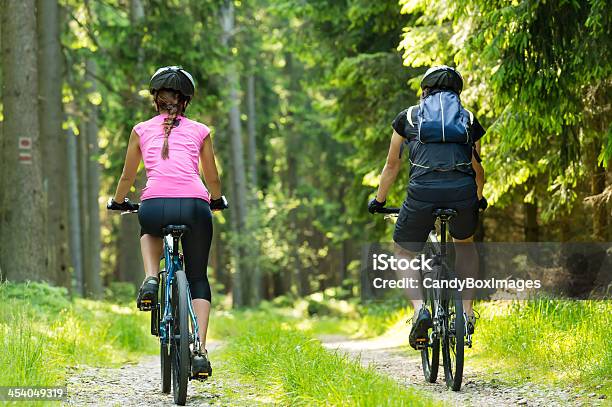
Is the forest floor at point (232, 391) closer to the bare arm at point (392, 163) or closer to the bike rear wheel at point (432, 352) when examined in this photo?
the bike rear wheel at point (432, 352)

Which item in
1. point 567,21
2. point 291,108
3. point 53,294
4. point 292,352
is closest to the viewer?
point 292,352

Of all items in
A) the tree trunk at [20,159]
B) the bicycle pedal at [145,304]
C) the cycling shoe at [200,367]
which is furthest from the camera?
the tree trunk at [20,159]

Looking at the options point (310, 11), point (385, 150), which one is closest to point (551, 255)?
point (385, 150)

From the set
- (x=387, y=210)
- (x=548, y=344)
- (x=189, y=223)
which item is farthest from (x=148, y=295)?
(x=548, y=344)

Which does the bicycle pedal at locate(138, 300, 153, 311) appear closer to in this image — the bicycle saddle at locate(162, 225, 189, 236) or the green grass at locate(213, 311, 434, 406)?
the bicycle saddle at locate(162, 225, 189, 236)

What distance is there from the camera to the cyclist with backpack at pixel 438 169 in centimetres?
588

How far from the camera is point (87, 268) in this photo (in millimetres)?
22188

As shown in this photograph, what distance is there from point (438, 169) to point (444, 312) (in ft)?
→ 3.38

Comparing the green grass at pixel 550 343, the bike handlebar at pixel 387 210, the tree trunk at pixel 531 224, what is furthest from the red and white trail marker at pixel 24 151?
the tree trunk at pixel 531 224

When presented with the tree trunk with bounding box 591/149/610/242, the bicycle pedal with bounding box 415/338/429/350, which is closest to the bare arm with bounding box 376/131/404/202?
the bicycle pedal with bounding box 415/338/429/350

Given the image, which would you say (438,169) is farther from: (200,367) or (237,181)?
(237,181)

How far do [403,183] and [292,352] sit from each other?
625cm

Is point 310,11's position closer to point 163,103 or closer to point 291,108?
point 163,103

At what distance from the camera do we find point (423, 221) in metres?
5.98
